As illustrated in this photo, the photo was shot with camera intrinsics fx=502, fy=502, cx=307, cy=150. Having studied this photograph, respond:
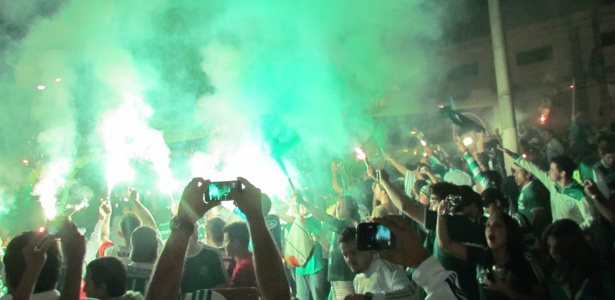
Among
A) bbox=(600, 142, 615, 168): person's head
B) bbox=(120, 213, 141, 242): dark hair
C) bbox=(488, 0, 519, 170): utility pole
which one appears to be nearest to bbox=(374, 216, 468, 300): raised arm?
bbox=(120, 213, 141, 242): dark hair

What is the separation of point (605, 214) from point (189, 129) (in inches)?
370

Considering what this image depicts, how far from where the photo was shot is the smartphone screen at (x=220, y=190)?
206 cm

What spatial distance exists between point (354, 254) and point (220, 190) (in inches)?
51.3

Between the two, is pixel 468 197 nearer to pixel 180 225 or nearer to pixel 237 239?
pixel 237 239

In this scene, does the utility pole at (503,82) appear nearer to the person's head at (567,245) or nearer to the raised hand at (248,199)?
the person's head at (567,245)

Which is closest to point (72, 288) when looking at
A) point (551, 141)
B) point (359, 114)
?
point (551, 141)

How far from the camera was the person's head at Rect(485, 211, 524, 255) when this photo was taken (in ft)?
9.12

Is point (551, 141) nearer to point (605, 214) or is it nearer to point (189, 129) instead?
point (605, 214)

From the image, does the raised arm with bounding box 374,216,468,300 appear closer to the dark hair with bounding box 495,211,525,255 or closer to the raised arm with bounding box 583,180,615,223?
the dark hair with bounding box 495,211,525,255

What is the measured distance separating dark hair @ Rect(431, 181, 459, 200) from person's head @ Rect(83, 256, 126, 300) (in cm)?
218

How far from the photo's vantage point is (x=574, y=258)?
2863 millimetres

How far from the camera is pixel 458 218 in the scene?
3.06 metres

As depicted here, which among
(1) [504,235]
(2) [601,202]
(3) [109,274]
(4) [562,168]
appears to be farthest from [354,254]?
(4) [562,168]

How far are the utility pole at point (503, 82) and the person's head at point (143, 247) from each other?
A: 5102 mm
